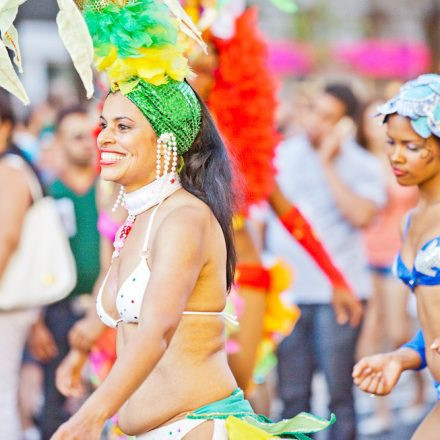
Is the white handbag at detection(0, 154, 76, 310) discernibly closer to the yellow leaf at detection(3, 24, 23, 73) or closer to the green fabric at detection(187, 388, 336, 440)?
the yellow leaf at detection(3, 24, 23, 73)

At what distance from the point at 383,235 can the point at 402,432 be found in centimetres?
157

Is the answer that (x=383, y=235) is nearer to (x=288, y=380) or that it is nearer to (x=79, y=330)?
(x=288, y=380)

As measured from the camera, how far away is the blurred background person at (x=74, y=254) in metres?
7.66

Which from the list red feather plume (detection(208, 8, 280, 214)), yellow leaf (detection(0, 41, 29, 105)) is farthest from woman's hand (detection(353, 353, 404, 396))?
red feather plume (detection(208, 8, 280, 214))

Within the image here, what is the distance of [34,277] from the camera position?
698cm

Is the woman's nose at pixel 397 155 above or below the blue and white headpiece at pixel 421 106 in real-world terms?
below

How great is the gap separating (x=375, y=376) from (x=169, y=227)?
118 cm

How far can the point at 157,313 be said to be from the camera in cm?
338

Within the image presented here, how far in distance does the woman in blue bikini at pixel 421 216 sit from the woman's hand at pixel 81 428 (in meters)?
1.49

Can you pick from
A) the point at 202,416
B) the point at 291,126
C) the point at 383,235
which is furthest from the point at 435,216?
the point at 291,126

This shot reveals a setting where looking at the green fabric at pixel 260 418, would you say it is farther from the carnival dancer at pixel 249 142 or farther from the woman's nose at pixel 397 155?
the carnival dancer at pixel 249 142

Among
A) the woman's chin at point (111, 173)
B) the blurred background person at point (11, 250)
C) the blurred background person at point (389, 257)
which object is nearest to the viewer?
the woman's chin at point (111, 173)

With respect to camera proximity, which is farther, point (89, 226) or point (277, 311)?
point (89, 226)

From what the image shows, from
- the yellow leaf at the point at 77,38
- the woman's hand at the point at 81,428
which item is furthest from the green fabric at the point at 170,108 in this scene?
the woman's hand at the point at 81,428
